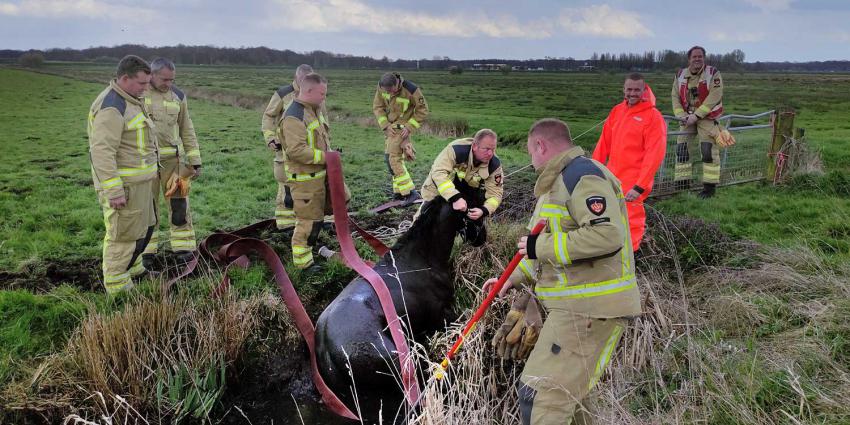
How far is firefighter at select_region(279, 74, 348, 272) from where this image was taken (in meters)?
5.91

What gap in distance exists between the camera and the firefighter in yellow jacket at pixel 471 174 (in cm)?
490

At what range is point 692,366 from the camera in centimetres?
344

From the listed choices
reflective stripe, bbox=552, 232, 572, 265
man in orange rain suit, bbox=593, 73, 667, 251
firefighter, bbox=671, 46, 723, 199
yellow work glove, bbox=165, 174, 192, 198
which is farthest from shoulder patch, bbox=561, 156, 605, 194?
firefighter, bbox=671, 46, 723, 199

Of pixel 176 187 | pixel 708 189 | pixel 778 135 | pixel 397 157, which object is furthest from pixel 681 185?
pixel 176 187

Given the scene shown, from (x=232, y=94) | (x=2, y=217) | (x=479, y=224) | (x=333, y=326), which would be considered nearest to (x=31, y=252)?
(x=2, y=217)

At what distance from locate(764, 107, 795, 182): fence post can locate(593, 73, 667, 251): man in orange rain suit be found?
19.2 ft

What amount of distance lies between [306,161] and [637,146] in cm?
368

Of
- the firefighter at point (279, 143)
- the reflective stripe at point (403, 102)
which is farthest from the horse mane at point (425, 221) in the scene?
the reflective stripe at point (403, 102)

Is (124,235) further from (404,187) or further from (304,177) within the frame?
(404,187)

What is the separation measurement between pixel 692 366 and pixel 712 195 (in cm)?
642

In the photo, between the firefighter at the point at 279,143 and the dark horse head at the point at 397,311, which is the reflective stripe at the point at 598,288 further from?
the firefighter at the point at 279,143

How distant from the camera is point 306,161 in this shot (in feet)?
19.5

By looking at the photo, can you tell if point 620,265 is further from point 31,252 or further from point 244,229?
point 31,252

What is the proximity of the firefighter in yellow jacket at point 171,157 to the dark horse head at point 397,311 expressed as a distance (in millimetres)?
3118
